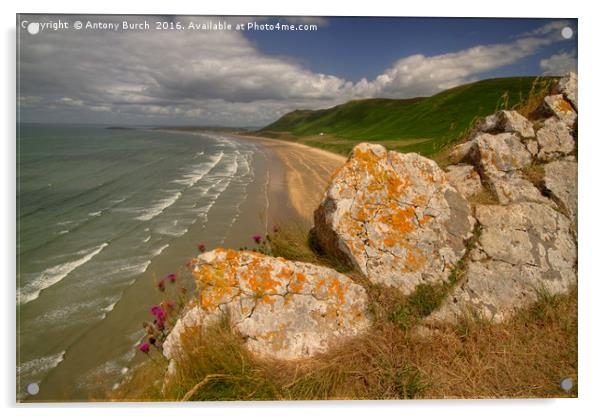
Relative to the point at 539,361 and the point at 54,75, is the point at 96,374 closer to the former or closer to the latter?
the point at 54,75

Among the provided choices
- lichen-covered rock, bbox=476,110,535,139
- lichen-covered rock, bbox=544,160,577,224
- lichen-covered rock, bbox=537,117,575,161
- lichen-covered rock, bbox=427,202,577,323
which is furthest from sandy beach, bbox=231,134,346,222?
lichen-covered rock, bbox=427,202,577,323

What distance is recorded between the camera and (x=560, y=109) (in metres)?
4.95

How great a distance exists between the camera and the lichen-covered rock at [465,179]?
455cm

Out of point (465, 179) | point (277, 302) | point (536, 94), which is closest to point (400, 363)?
point (277, 302)

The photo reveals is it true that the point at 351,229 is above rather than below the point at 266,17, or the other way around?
below

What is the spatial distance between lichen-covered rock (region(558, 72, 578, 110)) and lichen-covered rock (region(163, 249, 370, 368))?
4485 millimetres

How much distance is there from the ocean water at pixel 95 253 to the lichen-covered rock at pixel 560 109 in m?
7.12

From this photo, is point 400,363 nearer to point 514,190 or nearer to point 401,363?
point 401,363

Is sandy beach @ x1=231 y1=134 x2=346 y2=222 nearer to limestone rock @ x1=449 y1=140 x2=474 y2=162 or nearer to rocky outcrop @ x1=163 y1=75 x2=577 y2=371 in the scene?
limestone rock @ x1=449 y1=140 x2=474 y2=162

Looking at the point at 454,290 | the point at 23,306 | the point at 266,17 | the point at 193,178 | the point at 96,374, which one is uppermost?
the point at 266,17

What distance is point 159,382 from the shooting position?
11.3 feet

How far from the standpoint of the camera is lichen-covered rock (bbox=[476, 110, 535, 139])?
4.88 meters

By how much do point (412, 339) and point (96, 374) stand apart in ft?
13.7

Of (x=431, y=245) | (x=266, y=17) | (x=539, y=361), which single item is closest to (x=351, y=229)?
(x=431, y=245)
